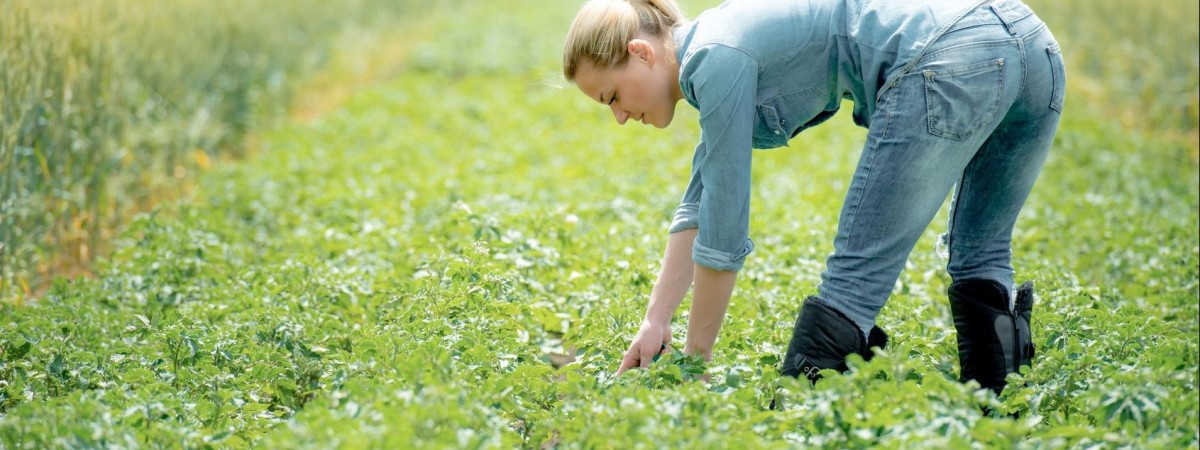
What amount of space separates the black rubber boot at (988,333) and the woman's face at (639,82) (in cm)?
101

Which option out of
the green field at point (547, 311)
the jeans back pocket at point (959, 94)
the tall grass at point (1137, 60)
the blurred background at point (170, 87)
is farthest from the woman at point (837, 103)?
the tall grass at point (1137, 60)

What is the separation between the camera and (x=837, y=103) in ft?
9.50

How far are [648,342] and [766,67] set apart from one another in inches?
31.4

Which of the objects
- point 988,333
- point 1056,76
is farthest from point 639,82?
point 988,333

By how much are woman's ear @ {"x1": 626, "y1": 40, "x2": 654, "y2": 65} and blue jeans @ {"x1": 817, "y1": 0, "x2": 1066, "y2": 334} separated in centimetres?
58

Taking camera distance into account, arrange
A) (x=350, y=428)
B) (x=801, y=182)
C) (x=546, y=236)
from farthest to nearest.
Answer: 1. (x=801, y=182)
2. (x=546, y=236)
3. (x=350, y=428)

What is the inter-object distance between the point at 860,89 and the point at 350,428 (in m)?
1.52

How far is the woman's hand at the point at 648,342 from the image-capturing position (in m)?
2.88

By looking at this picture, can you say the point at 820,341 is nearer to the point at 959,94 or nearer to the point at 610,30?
the point at 959,94

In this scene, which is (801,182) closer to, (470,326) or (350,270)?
(350,270)

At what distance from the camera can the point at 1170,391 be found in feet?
7.93

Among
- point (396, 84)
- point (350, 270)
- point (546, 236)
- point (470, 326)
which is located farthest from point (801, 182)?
point (396, 84)

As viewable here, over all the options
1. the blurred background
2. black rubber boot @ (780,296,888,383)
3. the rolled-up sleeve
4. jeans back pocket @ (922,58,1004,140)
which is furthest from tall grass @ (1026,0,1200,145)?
the rolled-up sleeve

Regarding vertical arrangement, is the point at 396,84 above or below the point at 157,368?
below
